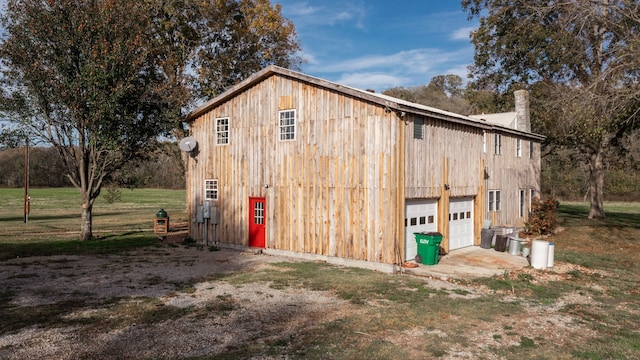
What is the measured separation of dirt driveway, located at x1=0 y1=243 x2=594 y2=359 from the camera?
743 cm

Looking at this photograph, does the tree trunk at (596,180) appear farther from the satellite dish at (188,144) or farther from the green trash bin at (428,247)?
the satellite dish at (188,144)

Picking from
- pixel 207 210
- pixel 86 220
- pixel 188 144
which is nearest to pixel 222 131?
pixel 188 144

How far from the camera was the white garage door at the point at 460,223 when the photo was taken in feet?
59.3

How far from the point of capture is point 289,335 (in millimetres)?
8023

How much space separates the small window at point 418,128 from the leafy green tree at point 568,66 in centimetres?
605

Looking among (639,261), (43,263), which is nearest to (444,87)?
(639,261)

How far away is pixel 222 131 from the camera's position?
64.2ft

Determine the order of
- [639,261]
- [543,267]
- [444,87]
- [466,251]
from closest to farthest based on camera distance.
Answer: [543,267] → [639,261] → [466,251] → [444,87]

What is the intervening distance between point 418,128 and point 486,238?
6632 mm

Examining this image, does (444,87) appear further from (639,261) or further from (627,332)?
(627,332)

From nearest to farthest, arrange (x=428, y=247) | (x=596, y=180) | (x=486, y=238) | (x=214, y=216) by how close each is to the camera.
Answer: (x=428, y=247) → (x=486, y=238) → (x=214, y=216) → (x=596, y=180)

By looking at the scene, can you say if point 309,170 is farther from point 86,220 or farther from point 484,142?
point 86,220

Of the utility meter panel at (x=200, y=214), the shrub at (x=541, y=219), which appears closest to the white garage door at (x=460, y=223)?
the shrub at (x=541, y=219)

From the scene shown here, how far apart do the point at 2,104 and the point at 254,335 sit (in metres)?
18.3
